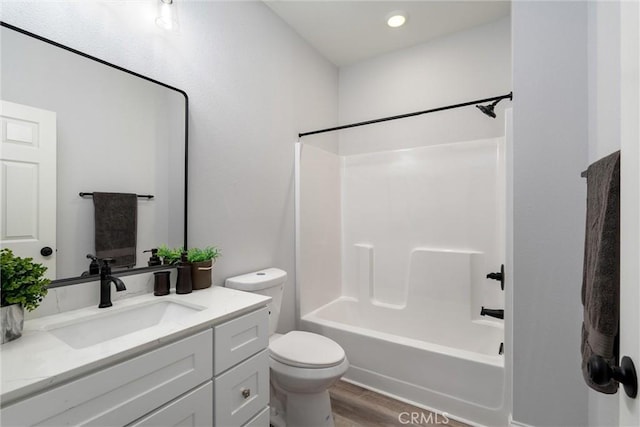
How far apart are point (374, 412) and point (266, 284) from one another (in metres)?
1.03

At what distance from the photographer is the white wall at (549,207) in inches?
53.1

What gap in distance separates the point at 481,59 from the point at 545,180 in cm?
142

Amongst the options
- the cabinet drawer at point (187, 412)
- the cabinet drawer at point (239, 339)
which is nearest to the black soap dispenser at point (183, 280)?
the cabinet drawer at point (239, 339)

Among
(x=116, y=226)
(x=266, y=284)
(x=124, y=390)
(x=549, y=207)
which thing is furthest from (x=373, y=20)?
(x=124, y=390)

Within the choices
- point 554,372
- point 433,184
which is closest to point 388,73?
point 433,184

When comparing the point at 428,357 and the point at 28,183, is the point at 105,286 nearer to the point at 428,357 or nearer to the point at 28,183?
the point at 28,183

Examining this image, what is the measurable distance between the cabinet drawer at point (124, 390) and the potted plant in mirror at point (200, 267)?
1.48 feet

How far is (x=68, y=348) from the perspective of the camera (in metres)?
0.83

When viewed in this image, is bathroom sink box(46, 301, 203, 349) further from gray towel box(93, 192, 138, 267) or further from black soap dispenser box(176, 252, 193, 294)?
gray towel box(93, 192, 138, 267)

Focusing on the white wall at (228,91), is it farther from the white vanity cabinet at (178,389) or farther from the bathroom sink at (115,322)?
the white vanity cabinet at (178,389)

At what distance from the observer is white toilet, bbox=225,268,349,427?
4.92ft

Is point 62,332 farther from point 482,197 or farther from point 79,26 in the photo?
point 482,197

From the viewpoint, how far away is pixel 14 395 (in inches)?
25.0

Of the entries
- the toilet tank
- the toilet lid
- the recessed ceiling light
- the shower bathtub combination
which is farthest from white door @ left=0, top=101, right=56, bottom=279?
the recessed ceiling light
